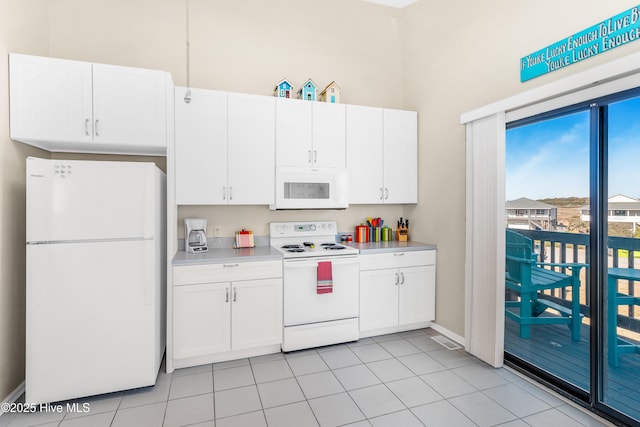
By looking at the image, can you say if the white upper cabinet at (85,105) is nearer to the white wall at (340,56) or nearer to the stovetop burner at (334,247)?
the white wall at (340,56)

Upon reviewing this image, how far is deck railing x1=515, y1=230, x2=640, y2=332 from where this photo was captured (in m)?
2.04

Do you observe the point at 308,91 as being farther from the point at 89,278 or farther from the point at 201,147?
the point at 89,278

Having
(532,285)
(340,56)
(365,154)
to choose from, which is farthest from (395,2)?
(532,285)

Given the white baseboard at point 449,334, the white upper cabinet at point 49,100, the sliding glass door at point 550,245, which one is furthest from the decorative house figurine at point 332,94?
the white baseboard at point 449,334

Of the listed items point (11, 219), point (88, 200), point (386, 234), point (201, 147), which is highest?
point (201, 147)

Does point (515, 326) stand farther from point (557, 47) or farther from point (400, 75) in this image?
point (400, 75)

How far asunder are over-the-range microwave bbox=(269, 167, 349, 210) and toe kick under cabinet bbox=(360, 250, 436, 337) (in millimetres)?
698

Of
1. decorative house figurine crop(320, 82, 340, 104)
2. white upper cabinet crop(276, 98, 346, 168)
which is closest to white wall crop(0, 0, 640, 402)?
decorative house figurine crop(320, 82, 340, 104)

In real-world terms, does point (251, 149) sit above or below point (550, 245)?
above

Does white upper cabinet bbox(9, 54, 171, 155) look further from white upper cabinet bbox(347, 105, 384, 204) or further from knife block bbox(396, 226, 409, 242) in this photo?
knife block bbox(396, 226, 409, 242)

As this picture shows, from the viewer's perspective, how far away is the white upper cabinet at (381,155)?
352 centimetres

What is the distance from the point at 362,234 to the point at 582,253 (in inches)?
80.9

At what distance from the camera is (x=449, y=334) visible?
3346 millimetres

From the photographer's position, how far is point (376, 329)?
11.0 feet
